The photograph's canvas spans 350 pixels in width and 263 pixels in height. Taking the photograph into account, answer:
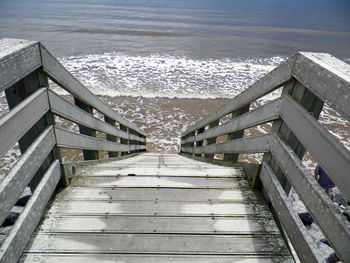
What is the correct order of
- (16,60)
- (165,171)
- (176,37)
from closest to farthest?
(16,60)
(165,171)
(176,37)

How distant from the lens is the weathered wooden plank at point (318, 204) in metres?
1.21

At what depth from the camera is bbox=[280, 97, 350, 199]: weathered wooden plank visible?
1.22m

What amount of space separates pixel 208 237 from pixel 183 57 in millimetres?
21126

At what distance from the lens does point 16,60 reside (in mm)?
1522

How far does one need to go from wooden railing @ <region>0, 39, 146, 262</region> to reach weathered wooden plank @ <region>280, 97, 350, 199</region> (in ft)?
5.59

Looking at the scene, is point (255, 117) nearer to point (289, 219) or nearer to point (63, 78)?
point (289, 219)

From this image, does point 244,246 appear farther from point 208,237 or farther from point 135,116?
point 135,116

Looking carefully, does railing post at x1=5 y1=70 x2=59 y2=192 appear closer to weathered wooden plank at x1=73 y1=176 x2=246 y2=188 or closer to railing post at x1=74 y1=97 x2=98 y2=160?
weathered wooden plank at x1=73 y1=176 x2=246 y2=188

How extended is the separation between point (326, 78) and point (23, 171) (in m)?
1.90

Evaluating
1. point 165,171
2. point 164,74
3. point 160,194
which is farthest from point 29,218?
point 164,74

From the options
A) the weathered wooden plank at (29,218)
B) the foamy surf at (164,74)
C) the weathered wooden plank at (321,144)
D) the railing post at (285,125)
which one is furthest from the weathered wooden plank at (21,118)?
the foamy surf at (164,74)

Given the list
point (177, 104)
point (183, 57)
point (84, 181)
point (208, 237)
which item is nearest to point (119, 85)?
point (177, 104)

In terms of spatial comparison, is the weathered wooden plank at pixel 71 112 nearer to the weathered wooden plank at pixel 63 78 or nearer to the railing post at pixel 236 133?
the weathered wooden plank at pixel 63 78

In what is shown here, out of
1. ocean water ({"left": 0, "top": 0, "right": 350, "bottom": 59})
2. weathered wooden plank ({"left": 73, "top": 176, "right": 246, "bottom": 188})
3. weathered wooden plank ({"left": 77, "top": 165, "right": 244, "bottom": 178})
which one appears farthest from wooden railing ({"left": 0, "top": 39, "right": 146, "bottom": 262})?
ocean water ({"left": 0, "top": 0, "right": 350, "bottom": 59})
